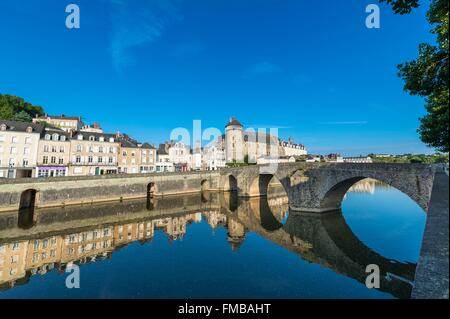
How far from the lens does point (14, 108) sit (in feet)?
165

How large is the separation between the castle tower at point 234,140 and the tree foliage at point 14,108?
46.0 m

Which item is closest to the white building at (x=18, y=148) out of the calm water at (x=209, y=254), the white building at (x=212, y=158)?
the calm water at (x=209, y=254)

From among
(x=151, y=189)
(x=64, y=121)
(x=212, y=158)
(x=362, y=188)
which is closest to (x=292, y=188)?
(x=151, y=189)

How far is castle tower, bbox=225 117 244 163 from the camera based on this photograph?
64938 mm

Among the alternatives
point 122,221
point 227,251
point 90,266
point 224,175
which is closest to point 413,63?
point 227,251

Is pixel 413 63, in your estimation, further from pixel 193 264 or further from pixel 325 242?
pixel 193 264

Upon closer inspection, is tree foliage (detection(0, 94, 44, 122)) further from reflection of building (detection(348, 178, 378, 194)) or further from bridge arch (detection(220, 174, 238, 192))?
reflection of building (detection(348, 178, 378, 194))

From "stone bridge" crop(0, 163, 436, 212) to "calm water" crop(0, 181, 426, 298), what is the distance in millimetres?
2535

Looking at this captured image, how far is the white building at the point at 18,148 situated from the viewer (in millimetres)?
31547

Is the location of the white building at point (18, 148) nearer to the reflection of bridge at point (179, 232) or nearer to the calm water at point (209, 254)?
the reflection of bridge at point (179, 232)

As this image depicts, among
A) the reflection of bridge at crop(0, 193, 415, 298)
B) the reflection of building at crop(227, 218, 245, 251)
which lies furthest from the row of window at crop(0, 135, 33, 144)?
the reflection of building at crop(227, 218, 245, 251)

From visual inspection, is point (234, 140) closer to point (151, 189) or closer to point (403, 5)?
point (151, 189)

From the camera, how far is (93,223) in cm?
2108

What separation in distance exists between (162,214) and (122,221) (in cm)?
464
